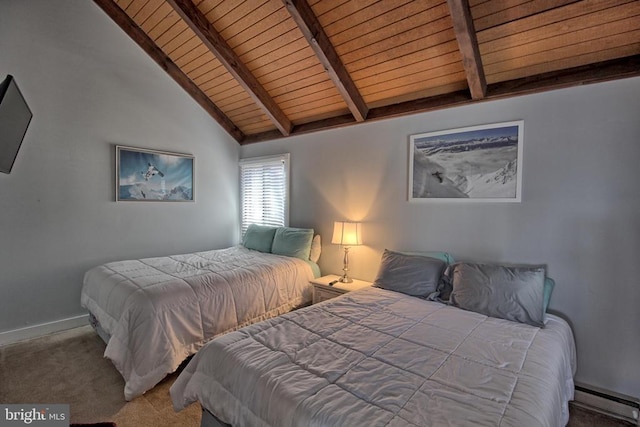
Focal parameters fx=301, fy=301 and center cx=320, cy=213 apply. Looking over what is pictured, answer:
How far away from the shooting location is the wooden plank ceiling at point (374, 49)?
2.04 m

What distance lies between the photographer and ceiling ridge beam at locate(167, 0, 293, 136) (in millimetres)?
2859

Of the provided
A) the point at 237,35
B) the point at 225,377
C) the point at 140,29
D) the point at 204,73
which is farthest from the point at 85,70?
the point at 225,377

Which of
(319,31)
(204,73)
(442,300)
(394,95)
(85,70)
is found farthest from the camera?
(204,73)

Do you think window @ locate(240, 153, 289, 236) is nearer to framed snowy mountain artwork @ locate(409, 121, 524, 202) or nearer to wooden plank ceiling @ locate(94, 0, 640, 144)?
wooden plank ceiling @ locate(94, 0, 640, 144)

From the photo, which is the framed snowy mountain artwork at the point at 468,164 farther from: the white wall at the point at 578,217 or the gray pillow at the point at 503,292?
the gray pillow at the point at 503,292

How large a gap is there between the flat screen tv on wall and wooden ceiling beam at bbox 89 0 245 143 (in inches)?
79.5

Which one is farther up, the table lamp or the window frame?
the window frame

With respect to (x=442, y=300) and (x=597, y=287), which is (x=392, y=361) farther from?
(x=597, y=287)

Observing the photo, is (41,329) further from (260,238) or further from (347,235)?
(347,235)

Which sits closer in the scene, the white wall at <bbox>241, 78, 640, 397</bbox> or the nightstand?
the white wall at <bbox>241, 78, 640, 397</bbox>

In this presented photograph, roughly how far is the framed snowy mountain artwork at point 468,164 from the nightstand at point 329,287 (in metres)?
1.05

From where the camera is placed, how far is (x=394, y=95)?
3.07 meters

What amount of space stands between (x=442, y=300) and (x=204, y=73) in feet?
12.4

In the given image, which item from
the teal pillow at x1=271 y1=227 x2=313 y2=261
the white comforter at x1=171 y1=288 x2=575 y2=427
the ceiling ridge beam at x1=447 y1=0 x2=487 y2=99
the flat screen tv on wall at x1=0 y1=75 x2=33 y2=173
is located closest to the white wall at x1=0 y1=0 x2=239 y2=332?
the flat screen tv on wall at x1=0 y1=75 x2=33 y2=173
